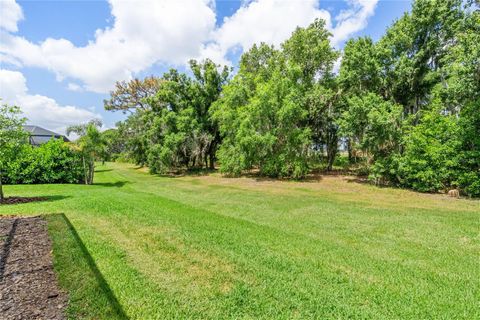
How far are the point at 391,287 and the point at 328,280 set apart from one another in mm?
756

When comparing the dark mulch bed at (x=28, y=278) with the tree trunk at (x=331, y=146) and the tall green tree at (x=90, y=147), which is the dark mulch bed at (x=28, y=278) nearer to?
the tall green tree at (x=90, y=147)

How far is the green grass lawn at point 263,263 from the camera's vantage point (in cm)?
268

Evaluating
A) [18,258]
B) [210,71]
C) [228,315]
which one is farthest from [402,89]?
[18,258]

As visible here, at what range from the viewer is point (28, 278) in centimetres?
309

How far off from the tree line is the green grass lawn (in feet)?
→ 15.1

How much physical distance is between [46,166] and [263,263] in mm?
13828

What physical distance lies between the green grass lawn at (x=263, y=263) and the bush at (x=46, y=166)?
6.79 m

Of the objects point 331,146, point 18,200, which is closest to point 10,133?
point 18,200

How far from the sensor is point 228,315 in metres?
2.54

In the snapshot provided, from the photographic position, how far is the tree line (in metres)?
10.3

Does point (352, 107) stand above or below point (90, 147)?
above

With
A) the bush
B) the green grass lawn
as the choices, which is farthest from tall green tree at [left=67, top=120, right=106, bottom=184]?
the green grass lawn

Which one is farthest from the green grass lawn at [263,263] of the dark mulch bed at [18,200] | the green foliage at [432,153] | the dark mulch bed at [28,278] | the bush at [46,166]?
the bush at [46,166]

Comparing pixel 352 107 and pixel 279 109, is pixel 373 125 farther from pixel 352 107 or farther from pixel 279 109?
pixel 279 109
